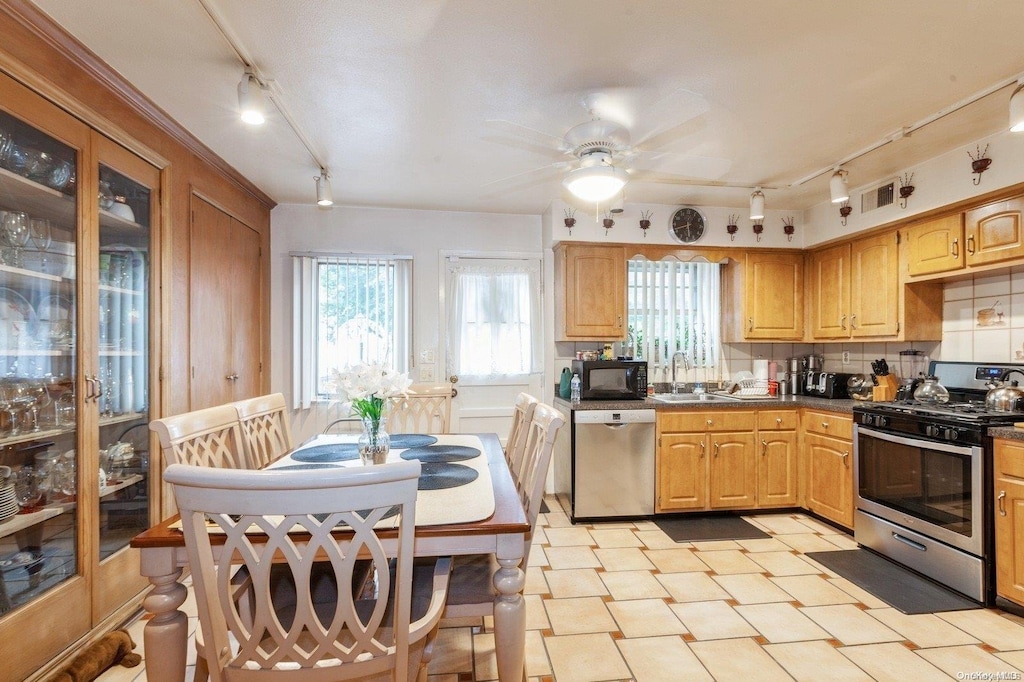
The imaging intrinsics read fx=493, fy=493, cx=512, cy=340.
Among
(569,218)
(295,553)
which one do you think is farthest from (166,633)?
(569,218)

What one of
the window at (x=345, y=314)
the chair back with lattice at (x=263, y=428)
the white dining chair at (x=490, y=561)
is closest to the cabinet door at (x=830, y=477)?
the white dining chair at (x=490, y=561)

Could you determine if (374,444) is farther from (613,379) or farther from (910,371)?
(910,371)

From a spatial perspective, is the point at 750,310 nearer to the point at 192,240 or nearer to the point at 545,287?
the point at 545,287

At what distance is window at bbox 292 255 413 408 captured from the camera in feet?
12.8

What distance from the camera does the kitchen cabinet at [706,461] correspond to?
3559mm

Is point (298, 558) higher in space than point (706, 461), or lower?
higher

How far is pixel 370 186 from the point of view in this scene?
11.6ft

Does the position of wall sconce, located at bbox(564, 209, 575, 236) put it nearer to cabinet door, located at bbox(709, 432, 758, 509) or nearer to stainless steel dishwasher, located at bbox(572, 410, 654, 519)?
stainless steel dishwasher, located at bbox(572, 410, 654, 519)

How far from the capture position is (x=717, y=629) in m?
2.20

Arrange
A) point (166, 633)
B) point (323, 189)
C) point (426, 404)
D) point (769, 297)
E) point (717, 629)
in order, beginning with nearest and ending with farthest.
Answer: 1. point (166, 633)
2. point (717, 629)
3. point (323, 189)
4. point (426, 404)
5. point (769, 297)

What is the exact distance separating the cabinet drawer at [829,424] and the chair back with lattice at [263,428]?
3393mm

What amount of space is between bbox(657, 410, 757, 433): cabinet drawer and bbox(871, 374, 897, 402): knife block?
79 cm

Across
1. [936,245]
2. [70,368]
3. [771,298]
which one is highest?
[936,245]

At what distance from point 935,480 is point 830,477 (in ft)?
2.61
